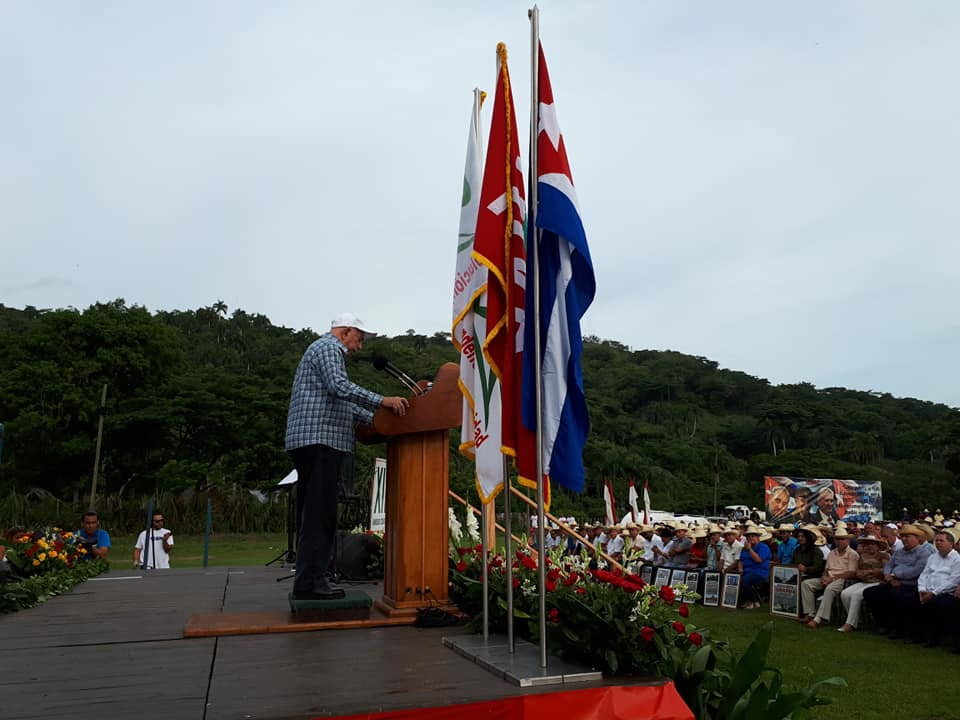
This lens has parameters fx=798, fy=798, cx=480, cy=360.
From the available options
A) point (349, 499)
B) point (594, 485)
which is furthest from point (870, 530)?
point (594, 485)

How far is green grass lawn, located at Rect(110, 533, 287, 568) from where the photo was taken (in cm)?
2094

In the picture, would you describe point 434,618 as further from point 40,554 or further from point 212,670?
point 40,554

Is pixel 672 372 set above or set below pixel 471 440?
above

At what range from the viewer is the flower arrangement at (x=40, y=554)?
7863mm

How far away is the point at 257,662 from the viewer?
12.9 ft

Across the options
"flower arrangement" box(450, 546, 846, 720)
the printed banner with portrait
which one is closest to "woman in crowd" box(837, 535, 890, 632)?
"flower arrangement" box(450, 546, 846, 720)

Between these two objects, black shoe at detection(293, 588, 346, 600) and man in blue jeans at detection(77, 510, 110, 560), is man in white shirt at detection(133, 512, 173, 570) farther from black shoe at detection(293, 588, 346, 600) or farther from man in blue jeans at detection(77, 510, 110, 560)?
black shoe at detection(293, 588, 346, 600)

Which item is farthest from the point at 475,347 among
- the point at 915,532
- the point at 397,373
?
the point at 915,532

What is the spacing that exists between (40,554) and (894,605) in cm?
993

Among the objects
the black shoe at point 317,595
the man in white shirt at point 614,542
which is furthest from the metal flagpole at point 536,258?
the man in white shirt at point 614,542

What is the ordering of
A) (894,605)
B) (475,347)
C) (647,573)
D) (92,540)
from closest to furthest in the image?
(475,347)
(894,605)
(92,540)
(647,573)

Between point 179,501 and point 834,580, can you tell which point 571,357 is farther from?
point 179,501

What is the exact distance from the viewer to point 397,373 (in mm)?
5480

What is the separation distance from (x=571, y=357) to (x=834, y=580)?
29.7 feet
